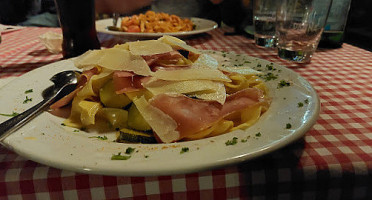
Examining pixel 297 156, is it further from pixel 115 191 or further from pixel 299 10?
pixel 299 10

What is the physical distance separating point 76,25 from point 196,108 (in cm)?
97

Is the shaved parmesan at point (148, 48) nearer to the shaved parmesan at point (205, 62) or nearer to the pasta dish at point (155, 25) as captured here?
the shaved parmesan at point (205, 62)

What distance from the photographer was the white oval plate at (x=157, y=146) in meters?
0.46

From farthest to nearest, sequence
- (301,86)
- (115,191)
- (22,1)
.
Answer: (22,1) → (301,86) → (115,191)

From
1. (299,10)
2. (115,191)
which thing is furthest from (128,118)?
(299,10)

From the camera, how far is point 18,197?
0.56 metres

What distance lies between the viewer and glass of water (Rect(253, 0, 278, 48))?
1.68 metres

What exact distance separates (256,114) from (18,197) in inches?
21.2

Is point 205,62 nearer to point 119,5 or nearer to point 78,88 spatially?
point 78,88

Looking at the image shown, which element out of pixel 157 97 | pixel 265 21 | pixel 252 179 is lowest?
pixel 252 179

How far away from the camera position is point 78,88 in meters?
0.80

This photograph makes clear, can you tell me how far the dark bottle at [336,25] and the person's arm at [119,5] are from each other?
2.22 m

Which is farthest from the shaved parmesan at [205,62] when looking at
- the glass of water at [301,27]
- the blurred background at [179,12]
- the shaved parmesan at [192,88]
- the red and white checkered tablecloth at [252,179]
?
the blurred background at [179,12]

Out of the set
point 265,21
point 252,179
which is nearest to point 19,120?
point 252,179
